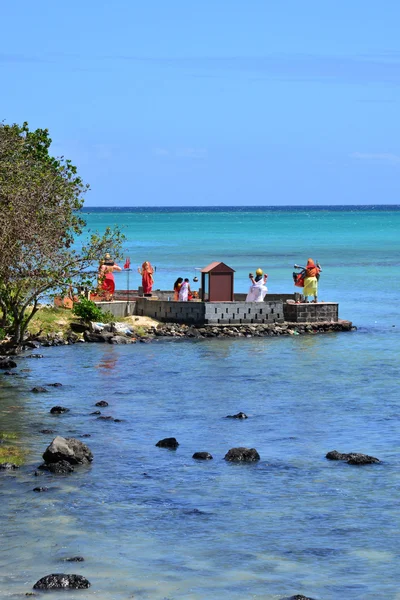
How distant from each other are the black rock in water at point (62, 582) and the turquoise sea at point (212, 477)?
24 centimetres

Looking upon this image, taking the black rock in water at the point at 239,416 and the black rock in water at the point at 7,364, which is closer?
the black rock in water at the point at 239,416

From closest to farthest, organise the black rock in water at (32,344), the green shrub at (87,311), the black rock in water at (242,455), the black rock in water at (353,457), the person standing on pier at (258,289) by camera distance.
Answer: the black rock in water at (353,457)
the black rock in water at (242,455)
the black rock in water at (32,344)
the green shrub at (87,311)
the person standing on pier at (258,289)

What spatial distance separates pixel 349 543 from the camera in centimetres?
2159

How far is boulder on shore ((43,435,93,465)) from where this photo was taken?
26.5 metres

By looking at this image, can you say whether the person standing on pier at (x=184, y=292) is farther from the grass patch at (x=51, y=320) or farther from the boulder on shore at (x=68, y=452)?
the boulder on shore at (x=68, y=452)

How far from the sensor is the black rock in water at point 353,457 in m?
27.6

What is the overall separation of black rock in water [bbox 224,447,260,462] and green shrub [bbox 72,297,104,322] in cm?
2283

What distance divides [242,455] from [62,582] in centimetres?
971

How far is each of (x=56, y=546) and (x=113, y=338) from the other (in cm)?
2842

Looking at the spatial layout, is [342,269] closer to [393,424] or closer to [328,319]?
[328,319]

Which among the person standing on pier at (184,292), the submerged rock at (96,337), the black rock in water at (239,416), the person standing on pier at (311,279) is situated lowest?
the black rock in water at (239,416)

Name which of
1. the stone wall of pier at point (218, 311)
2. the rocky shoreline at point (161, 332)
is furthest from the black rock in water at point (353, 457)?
the stone wall of pier at point (218, 311)

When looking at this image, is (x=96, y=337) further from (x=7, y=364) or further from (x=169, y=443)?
(x=169, y=443)

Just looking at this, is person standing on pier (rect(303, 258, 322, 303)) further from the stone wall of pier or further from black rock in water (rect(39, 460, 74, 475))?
black rock in water (rect(39, 460, 74, 475))
